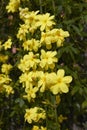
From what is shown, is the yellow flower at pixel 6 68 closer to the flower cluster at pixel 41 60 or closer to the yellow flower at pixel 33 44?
the flower cluster at pixel 41 60

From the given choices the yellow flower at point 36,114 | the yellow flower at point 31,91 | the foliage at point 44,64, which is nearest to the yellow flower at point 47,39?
the foliage at point 44,64

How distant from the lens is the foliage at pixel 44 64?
200 cm

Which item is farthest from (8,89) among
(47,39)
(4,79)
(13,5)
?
(47,39)

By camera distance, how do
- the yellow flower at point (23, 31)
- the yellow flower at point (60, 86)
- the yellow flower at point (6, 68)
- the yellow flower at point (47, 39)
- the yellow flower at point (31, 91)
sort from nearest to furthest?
1. the yellow flower at point (60, 86)
2. the yellow flower at point (47, 39)
3. the yellow flower at point (31, 91)
4. the yellow flower at point (23, 31)
5. the yellow flower at point (6, 68)

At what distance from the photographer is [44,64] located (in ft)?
6.37

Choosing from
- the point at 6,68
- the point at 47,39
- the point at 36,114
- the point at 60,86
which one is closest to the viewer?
the point at 60,86

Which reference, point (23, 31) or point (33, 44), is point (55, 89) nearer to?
point (33, 44)

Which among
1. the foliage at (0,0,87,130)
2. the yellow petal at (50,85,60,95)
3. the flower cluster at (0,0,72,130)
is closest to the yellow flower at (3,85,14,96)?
the foliage at (0,0,87,130)

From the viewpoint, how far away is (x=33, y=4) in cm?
256

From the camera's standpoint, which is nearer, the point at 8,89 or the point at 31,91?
the point at 31,91

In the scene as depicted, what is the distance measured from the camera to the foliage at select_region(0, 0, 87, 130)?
2.00 m

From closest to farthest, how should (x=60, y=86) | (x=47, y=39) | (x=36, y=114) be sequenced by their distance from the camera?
(x=60, y=86) < (x=47, y=39) < (x=36, y=114)

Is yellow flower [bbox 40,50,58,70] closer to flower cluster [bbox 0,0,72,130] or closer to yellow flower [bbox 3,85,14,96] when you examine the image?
flower cluster [bbox 0,0,72,130]

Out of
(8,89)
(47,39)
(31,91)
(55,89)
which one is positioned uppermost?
(47,39)
